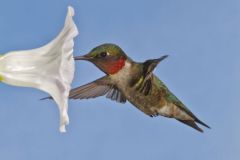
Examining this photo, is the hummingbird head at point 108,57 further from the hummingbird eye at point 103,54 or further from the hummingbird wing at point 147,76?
the hummingbird wing at point 147,76

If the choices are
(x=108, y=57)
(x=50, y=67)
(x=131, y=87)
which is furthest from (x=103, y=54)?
(x=50, y=67)

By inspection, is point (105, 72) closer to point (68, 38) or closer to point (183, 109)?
point (183, 109)

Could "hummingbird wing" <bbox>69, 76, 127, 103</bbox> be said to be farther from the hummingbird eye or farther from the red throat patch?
the hummingbird eye

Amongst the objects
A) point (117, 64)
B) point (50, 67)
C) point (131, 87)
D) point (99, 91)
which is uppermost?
point (50, 67)

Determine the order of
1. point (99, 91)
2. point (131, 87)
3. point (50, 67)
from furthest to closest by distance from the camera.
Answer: point (99, 91), point (131, 87), point (50, 67)

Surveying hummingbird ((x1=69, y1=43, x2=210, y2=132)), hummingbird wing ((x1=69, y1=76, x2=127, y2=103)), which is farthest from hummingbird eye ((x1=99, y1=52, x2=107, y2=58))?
hummingbird wing ((x1=69, y1=76, x2=127, y2=103))

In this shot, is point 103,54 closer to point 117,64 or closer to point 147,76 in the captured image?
point 117,64

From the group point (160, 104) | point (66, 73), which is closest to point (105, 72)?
point (160, 104)

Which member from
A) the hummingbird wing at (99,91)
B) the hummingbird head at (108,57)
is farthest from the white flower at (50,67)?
the hummingbird wing at (99,91)
